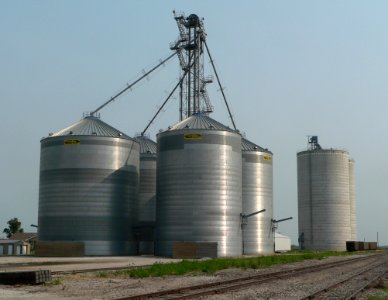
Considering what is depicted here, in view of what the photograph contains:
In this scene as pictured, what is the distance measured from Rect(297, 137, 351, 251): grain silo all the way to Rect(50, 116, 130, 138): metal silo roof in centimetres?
5356

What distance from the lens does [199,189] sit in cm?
6981

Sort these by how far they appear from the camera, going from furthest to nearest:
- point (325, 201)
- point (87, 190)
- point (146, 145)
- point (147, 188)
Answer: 1. point (325, 201)
2. point (146, 145)
3. point (147, 188)
4. point (87, 190)

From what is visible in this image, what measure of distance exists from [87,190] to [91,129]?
8.90 m

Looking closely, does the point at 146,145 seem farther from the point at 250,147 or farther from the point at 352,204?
the point at 352,204

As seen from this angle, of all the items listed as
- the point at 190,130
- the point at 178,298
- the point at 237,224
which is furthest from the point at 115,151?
the point at 178,298

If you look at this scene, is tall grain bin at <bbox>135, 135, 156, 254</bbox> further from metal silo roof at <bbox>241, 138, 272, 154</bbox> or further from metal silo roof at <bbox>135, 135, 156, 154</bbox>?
metal silo roof at <bbox>241, 138, 272, 154</bbox>

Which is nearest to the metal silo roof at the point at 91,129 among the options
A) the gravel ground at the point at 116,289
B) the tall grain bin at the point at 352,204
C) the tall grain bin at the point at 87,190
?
the tall grain bin at the point at 87,190

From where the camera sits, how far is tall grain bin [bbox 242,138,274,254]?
84.9 m

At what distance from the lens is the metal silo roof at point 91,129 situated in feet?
250

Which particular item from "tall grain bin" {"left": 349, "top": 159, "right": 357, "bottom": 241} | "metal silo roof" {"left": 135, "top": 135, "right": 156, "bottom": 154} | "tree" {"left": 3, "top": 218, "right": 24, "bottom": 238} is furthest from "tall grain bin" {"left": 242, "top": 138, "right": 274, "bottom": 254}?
"tree" {"left": 3, "top": 218, "right": 24, "bottom": 238}

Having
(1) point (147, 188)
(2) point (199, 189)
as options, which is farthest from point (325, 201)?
(2) point (199, 189)

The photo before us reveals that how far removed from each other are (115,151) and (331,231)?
58184 millimetres

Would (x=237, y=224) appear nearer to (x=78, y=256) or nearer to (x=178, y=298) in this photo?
(x=78, y=256)

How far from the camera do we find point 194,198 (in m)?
69.6
